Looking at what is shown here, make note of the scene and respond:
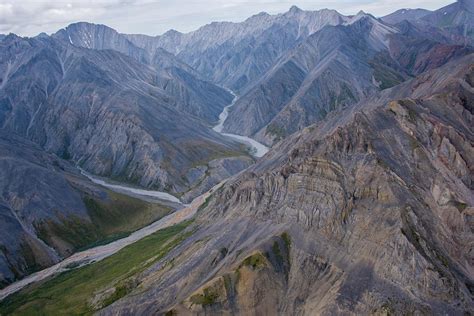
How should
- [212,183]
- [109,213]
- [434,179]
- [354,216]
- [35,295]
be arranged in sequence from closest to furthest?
1. [354,216]
2. [434,179]
3. [35,295]
4. [109,213]
5. [212,183]

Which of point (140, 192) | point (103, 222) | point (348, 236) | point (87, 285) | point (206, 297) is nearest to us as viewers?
point (206, 297)

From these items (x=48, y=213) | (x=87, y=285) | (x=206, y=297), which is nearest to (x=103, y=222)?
(x=48, y=213)

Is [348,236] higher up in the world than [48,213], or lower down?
higher up

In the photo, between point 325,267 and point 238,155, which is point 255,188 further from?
point 238,155

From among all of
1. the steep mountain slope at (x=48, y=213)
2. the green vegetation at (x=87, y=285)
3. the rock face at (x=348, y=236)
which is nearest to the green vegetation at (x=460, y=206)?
the rock face at (x=348, y=236)

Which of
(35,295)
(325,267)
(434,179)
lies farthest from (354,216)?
(35,295)

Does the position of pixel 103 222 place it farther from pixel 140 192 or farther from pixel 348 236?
pixel 348 236
